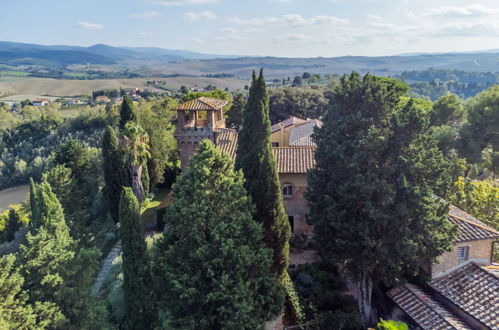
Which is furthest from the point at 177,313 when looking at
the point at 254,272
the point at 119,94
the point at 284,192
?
the point at 119,94

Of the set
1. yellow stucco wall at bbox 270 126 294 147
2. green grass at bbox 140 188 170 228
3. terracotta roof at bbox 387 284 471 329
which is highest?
yellow stucco wall at bbox 270 126 294 147

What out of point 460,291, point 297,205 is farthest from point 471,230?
point 297,205

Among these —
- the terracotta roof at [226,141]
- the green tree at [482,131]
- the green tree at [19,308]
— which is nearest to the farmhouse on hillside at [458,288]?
the terracotta roof at [226,141]

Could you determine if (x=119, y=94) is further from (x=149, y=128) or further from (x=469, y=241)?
(x=469, y=241)

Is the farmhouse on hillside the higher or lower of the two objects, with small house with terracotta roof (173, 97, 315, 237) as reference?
lower

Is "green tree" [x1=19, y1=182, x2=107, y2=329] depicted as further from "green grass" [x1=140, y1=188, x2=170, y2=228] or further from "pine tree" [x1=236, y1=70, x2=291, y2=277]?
"green grass" [x1=140, y1=188, x2=170, y2=228]

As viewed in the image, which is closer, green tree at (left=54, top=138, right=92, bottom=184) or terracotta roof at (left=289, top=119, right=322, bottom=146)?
green tree at (left=54, top=138, right=92, bottom=184)

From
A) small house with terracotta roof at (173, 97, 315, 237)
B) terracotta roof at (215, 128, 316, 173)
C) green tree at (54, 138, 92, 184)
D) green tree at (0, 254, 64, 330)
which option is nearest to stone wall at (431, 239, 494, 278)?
A: small house with terracotta roof at (173, 97, 315, 237)
